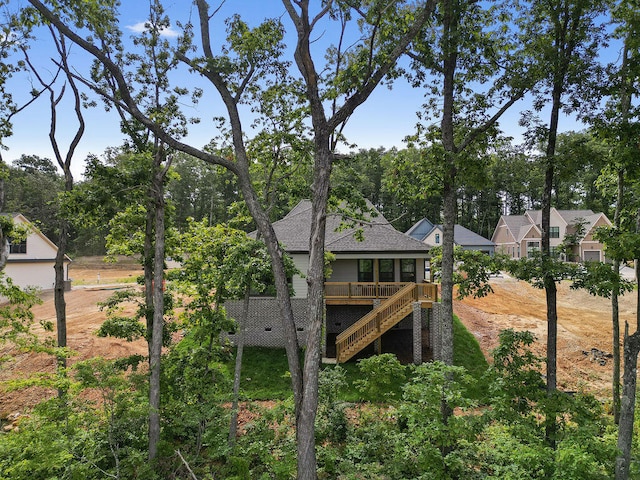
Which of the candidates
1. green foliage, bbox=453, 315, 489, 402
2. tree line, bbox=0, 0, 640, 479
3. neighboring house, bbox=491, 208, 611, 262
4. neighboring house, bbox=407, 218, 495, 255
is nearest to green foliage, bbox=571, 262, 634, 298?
tree line, bbox=0, 0, 640, 479

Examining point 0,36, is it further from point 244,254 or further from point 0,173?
point 244,254

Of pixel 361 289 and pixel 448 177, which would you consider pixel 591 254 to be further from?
pixel 448 177

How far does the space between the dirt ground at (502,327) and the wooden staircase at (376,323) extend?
4.35 m

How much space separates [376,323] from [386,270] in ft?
10.1

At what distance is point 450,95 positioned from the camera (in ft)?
23.2

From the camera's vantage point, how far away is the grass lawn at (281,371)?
10219 millimetres

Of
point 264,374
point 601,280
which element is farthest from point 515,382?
point 264,374

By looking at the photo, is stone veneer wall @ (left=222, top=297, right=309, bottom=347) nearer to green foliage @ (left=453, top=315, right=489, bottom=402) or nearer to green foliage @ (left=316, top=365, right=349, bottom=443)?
green foliage @ (left=316, top=365, right=349, bottom=443)

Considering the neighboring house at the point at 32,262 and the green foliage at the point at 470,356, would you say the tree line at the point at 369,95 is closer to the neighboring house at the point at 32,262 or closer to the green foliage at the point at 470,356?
the green foliage at the point at 470,356

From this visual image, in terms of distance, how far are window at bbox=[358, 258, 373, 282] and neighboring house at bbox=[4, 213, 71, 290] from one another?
2188 cm

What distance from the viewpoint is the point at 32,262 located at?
24703 mm

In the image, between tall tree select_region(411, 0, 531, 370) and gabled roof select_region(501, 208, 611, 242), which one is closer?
tall tree select_region(411, 0, 531, 370)

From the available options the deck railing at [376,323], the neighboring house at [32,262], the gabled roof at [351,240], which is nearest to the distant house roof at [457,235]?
the gabled roof at [351,240]

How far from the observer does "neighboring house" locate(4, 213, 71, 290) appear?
936 inches
